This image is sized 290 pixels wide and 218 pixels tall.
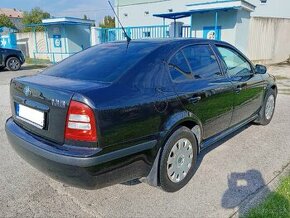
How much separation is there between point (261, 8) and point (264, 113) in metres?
22.4

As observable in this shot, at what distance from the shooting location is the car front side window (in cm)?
400

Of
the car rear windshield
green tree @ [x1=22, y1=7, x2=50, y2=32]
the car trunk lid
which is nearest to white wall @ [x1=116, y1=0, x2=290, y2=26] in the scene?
the car rear windshield

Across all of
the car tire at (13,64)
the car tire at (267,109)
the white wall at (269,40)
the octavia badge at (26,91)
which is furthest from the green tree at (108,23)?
the octavia badge at (26,91)

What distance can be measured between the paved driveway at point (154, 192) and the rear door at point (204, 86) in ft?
1.74

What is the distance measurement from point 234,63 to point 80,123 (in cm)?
287

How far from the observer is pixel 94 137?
90.7 inches

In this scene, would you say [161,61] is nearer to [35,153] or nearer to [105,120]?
[105,120]

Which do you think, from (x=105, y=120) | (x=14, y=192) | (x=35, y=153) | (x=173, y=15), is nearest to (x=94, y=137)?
(x=105, y=120)

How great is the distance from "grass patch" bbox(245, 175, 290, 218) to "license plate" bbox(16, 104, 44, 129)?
2119 millimetres

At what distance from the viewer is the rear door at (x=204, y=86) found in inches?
122

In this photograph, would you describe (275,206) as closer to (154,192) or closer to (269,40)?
(154,192)

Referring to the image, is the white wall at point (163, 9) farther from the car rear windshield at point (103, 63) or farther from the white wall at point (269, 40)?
the car rear windshield at point (103, 63)

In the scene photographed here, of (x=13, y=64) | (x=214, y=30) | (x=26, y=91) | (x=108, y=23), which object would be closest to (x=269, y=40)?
(x=214, y=30)

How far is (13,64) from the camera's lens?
14766 millimetres
